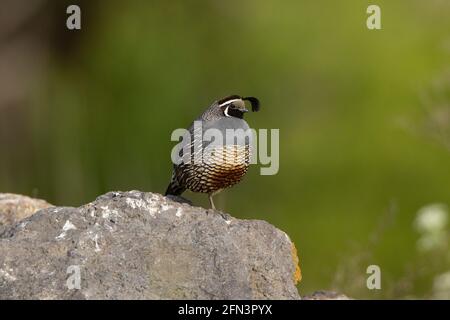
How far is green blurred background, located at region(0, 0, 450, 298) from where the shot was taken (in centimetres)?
848

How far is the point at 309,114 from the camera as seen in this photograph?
29.2 ft

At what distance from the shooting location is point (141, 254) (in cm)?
394

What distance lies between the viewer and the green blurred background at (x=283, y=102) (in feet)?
27.8

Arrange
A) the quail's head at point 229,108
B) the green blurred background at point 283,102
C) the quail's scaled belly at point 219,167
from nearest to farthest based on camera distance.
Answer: the quail's scaled belly at point 219,167, the quail's head at point 229,108, the green blurred background at point 283,102

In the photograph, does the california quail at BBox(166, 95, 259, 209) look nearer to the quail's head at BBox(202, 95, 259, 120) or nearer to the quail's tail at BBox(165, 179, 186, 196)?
the quail's head at BBox(202, 95, 259, 120)

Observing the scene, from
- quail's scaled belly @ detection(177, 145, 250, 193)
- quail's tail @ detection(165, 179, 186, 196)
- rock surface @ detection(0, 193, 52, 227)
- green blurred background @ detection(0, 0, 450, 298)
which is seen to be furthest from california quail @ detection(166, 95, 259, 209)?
green blurred background @ detection(0, 0, 450, 298)

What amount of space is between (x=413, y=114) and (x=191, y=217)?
4.87 meters

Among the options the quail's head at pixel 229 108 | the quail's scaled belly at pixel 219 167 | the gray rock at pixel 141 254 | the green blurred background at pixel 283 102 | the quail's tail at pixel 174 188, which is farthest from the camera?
the green blurred background at pixel 283 102

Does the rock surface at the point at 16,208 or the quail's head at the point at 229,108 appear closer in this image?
the quail's head at the point at 229,108

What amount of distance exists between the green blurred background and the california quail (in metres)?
3.18

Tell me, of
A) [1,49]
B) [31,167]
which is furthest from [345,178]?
[1,49]

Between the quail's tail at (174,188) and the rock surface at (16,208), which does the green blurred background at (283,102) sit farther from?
the quail's tail at (174,188)

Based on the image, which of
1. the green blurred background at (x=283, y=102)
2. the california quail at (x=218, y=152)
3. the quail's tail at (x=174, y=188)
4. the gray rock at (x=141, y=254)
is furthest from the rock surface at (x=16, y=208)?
the green blurred background at (x=283, y=102)

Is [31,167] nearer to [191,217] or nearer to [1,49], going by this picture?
[1,49]
